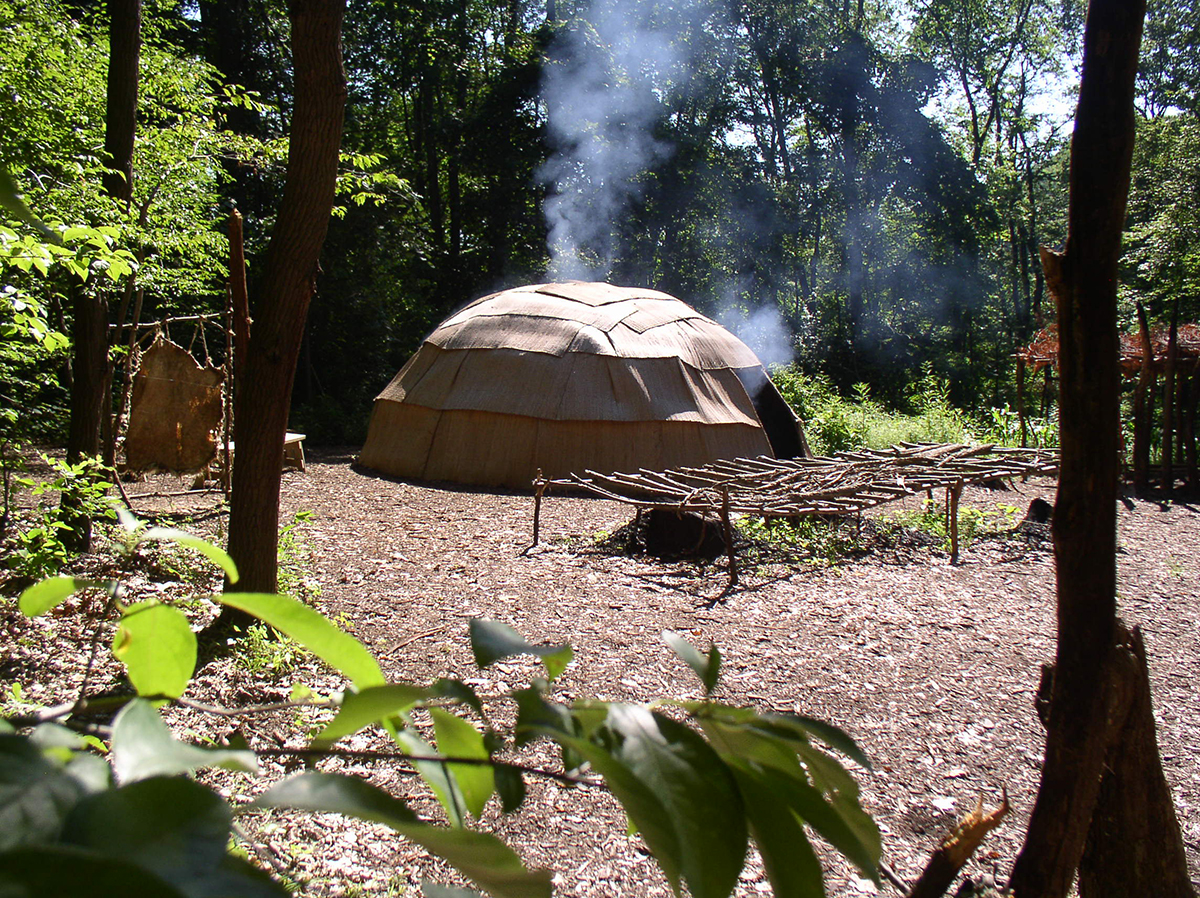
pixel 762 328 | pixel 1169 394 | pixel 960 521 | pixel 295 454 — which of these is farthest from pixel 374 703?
pixel 762 328

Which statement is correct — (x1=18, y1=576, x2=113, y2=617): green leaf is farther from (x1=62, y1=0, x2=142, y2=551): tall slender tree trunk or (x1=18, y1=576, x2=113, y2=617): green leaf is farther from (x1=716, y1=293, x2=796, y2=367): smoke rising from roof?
(x1=716, y1=293, x2=796, y2=367): smoke rising from roof

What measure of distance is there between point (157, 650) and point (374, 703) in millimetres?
187

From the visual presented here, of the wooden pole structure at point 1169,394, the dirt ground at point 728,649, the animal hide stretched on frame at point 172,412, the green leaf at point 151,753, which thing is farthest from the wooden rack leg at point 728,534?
the wooden pole structure at point 1169,394

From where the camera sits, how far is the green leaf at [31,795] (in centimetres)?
32

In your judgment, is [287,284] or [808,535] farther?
[808,535]

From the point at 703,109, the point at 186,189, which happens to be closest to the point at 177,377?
the point at 186,189

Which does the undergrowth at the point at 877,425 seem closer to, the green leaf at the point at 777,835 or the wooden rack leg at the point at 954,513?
the wooden rack leg at the point at 954,513

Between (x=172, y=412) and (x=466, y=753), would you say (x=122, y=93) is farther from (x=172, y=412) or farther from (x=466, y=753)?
(x=466, y=753)

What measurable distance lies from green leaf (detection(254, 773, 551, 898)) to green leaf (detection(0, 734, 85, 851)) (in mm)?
78

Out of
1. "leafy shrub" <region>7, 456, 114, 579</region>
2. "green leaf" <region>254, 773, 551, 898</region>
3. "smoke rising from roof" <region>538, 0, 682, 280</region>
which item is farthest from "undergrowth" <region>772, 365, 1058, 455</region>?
"green leaf" <region>254, 773, 551, 898</region>

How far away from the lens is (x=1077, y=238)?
1834 millimetres

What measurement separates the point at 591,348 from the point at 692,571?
541cm

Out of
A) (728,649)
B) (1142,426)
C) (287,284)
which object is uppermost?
(287,284)

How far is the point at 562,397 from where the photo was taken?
462 inches
